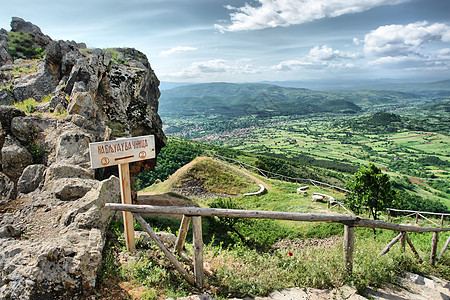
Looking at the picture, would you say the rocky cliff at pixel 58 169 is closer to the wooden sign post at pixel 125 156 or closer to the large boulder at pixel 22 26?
the wooden sign post at pixel 125 156

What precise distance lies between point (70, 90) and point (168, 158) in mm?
29917

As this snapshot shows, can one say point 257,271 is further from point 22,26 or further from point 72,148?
point 22,26

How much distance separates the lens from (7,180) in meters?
8.13

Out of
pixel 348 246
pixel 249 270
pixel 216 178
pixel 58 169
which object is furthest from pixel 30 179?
pixel 216 178

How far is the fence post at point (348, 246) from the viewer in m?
5.20

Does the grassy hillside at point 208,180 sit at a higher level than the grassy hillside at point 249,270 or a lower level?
lower

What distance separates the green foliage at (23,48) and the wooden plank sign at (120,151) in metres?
25.3

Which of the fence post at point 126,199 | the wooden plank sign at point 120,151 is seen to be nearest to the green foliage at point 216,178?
the fence post at point 126,199

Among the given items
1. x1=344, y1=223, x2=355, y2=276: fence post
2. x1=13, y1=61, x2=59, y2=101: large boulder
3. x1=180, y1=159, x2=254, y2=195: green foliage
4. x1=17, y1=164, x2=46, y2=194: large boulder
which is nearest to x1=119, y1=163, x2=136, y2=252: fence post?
x1=17, y1=164, x2=46, y2=194: large boulder

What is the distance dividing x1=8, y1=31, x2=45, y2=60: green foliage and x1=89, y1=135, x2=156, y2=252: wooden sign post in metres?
25.3

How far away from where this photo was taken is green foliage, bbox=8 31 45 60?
79.9ft

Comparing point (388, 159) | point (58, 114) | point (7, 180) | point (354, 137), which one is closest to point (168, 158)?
point (58, 114)

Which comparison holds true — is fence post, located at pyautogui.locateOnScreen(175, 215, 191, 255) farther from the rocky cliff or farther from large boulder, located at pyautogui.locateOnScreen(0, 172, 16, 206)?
large boulder, located at pyautogui.locateOnScreen(0, 172, 16, 206)

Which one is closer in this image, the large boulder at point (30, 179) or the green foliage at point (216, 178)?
the large boulder at point (30, 179)
